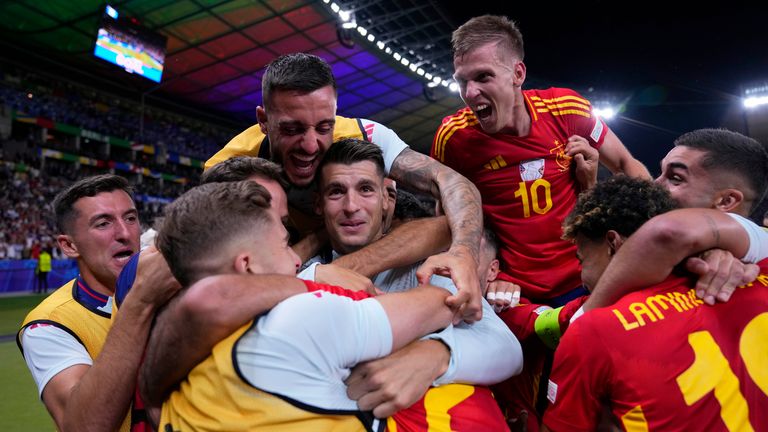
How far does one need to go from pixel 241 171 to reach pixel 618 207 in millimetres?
1683

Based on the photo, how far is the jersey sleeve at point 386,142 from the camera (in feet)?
10.1

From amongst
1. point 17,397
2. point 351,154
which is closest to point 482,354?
point 351,154

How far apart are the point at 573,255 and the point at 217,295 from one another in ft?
7.17

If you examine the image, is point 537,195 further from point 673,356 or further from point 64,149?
point 64,149

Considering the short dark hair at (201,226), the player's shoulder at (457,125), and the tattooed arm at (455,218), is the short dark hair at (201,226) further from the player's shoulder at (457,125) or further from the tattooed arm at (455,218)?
the player's shoulder at (457,125)

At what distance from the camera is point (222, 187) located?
1695 mm

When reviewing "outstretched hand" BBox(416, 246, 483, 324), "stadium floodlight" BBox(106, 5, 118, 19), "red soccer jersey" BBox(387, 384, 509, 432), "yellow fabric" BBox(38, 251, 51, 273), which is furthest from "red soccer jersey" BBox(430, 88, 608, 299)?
"stadium floodlight" BBox(106, 5, 118, 19)

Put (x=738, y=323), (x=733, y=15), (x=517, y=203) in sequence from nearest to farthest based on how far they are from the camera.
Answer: (x=738, y=323) < (x=517, y=203) < (x=733, y=15)

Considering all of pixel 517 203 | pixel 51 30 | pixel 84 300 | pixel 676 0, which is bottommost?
pixel 84 300

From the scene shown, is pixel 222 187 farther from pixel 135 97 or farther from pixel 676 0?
pixel 135 97

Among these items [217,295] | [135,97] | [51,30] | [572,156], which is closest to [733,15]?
[572,156]

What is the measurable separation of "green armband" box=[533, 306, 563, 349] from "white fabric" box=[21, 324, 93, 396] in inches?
84.1

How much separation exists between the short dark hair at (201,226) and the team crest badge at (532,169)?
182 cm

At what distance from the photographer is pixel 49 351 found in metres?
2.50
